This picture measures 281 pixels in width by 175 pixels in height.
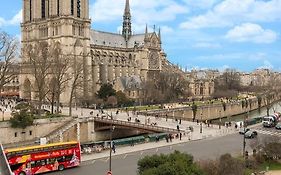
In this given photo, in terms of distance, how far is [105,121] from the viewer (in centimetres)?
5438

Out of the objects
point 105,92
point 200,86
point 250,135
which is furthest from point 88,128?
point 200,86

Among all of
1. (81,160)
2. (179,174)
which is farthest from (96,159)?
(179,174)

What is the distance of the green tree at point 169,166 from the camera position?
21.1 m

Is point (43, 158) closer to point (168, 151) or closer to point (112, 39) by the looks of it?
point (168, 151)

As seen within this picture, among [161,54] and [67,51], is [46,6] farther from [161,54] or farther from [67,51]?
[161,54]

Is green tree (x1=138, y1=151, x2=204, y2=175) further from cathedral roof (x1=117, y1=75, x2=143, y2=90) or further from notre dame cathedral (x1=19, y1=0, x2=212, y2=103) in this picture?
cathedral roof (x1=117, y1=75, x2=143, y2=90)

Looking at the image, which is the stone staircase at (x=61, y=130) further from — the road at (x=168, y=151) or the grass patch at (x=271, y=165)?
the grass patch at (x=271, y=165)

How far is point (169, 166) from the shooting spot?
69.8ft

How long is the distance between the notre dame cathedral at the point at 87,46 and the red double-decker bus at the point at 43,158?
159 ft

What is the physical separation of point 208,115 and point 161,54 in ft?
144

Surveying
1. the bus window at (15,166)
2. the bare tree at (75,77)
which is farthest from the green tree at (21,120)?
the bus window at (15,166)

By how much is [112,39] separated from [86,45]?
22060 mm

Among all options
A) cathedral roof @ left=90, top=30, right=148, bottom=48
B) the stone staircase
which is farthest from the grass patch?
cathedral roof @ left=90, top=30, right=148, bottom=48

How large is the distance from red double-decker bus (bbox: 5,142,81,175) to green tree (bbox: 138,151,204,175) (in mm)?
10572
